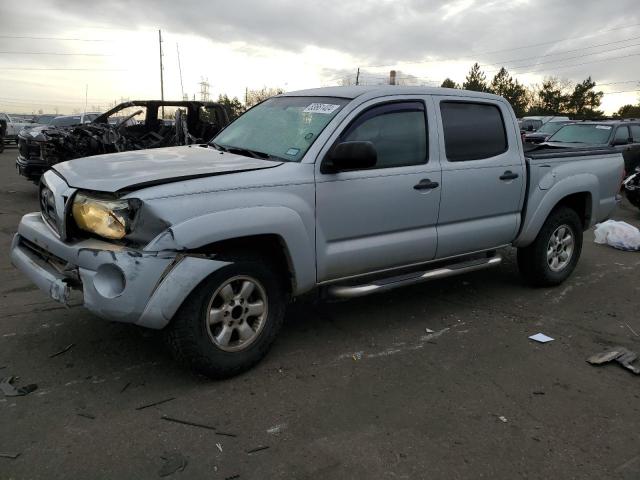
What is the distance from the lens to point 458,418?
305 cm

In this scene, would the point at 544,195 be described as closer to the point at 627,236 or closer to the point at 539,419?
the point at 539,419

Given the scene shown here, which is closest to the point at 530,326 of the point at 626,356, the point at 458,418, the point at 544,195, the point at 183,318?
the point at 626,356

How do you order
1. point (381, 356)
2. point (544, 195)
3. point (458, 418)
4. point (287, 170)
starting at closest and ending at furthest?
point (458, 418), point (287, 170), point (381, 356), point (544, 195)

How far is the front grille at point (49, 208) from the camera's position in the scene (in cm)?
341

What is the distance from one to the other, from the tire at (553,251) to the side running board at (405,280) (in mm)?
613

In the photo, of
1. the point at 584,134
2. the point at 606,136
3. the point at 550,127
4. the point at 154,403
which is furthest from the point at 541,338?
the point at 550,127

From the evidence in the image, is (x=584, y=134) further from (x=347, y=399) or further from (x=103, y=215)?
(x=103, y=215)

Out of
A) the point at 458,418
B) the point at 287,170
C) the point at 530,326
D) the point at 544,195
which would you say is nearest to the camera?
the point at 458,418

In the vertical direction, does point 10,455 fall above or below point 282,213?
below

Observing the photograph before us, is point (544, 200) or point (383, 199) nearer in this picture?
point (383, 199)

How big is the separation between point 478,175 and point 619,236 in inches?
162

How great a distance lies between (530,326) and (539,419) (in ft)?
5.01

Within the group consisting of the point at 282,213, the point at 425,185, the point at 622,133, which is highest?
the point at 622,133

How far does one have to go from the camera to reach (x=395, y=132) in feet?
13.3
